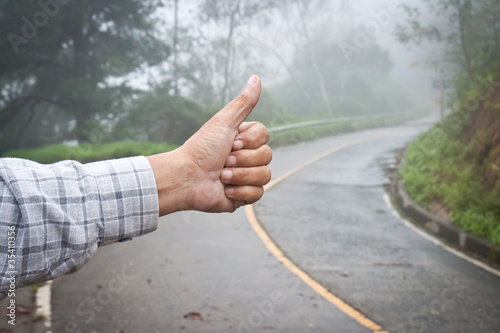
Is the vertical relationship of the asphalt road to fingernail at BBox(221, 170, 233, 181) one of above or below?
below

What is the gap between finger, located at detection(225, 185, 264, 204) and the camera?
8.25 feet

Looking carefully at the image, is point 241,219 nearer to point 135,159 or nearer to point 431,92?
point 135,159

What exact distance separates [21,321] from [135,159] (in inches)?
115

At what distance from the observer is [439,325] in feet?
14.1

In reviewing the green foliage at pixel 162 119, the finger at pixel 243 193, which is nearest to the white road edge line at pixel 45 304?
the finger at pixel 243 193

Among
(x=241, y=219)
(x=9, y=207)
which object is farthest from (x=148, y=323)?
(x=241, y=219)

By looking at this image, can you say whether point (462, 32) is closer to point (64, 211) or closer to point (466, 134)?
point (466, 134)

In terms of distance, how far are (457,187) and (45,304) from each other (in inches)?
270

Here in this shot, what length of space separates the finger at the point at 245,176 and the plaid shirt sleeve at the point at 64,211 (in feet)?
1.69

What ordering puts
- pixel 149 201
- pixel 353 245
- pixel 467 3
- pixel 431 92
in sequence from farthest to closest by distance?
1. pixel 431 92
2. pixel 467 3
3. pixel 353 245
4. pixel 149 201

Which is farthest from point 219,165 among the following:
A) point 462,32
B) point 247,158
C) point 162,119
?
point 462,32

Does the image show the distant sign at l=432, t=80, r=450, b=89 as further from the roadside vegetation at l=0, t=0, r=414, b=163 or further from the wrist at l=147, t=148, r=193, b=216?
the wrist at l=147, t=148, r=193, b=216

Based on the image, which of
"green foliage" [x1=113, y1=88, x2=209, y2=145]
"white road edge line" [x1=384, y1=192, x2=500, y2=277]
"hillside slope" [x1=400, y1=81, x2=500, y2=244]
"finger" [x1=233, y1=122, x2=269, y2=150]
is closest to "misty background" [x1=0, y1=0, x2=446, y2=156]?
"green foliage" [x1=113, y1=88, x2=209, y2=145]

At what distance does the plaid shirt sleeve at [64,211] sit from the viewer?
5.43 feet
